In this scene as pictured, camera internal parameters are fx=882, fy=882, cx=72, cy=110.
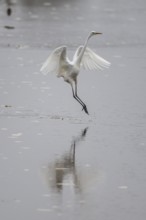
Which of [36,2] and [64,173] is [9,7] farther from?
[64,173]

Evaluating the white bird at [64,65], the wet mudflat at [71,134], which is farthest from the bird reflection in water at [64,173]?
the white bird at [64,65]

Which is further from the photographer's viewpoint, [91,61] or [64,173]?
[91,61]

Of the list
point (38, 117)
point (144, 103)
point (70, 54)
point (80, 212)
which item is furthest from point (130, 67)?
point (80, 212)

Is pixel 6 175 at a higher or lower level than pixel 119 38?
higher

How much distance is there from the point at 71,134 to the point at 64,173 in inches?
81.0

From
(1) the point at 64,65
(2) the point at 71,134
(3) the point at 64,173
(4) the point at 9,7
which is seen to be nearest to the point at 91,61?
(1) the point at 64,65

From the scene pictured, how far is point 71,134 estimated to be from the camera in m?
12.4

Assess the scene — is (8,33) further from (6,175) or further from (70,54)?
(6,175)

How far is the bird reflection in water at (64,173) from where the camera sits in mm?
9945

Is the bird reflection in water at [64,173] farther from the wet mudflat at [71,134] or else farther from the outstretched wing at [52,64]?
the outstretched wing at [52,64]

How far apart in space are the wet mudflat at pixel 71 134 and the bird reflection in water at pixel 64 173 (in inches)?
0.4

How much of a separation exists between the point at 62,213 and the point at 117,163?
2.17 metres

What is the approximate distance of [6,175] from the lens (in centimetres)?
1020

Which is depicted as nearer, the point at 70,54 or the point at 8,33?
the point at 70,54
